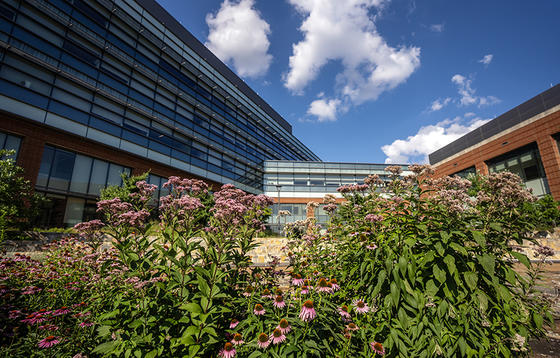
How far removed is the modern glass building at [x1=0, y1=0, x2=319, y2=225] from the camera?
50.7ft

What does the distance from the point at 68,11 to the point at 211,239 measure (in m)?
26.3

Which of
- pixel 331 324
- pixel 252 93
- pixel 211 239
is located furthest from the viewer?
pixel 252 93

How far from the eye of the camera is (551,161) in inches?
889

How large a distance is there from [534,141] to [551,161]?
288 centimetres

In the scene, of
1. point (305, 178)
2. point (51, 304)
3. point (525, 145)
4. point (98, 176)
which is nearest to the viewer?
point (51, 304)

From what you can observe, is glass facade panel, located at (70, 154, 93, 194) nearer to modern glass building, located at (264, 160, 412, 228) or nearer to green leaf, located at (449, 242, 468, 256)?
green leaf, located at (449, 242, 468, 256)

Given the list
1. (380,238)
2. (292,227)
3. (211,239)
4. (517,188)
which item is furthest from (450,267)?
(292,227)

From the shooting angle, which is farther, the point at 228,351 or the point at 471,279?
the point at 471,279

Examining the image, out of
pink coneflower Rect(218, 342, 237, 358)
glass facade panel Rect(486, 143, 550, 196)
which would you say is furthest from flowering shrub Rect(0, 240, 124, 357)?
glass facade panel Rect(486, 143, 550, 196)

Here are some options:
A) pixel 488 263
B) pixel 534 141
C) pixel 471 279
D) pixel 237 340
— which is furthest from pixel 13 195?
Answer: pixel 534 141

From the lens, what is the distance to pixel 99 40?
20.0 meters

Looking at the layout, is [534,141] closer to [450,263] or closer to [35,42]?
[450,263]

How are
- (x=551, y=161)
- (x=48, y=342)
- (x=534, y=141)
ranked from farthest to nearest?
(x=534, y=141) < (x=551, y=161) < (x=48, y=342)

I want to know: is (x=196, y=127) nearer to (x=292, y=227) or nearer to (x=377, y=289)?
(x=292, y=227)
